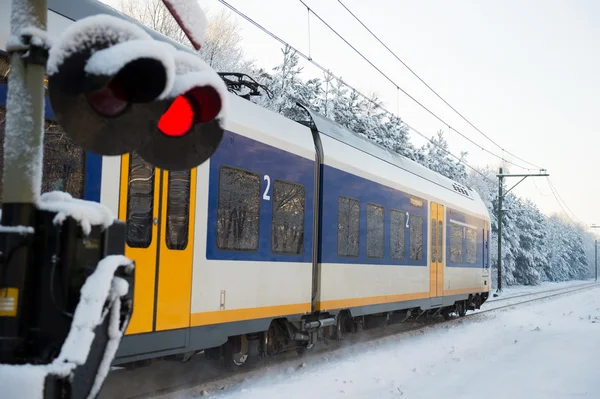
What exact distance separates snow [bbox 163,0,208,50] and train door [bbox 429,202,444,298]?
1249 centimetres

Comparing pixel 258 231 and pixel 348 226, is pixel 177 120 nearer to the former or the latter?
pixel 258 231

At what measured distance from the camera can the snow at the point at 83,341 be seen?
2146 mm

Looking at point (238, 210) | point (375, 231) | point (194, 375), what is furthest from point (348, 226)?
point (194, 375)

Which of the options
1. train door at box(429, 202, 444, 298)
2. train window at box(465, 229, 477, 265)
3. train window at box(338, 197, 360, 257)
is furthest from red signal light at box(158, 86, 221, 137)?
train window at box(465, 229, 477, 265)

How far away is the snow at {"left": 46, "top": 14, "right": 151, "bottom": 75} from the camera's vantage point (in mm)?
2150

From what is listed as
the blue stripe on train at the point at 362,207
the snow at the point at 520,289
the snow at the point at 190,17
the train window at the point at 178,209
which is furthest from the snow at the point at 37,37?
the snow at the point at 520,289

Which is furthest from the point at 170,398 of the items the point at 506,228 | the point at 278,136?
the point at 506,228

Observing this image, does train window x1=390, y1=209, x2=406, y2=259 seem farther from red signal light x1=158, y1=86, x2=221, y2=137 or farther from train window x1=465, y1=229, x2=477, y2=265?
red signal light x1=158, y1=86, x2=221, y2=137

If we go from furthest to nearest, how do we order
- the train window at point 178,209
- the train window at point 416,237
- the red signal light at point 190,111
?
the train window at point 416,237 → the train window at point 178,209 → the red signal light at point 190,111

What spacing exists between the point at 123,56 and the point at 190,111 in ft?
1.95

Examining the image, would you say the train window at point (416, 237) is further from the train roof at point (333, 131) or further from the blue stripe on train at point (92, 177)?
the blue stripe on train at point (92, 177)

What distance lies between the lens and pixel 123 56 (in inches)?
83.1

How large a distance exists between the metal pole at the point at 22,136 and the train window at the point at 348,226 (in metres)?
7.94

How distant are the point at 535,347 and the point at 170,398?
7.05 m
